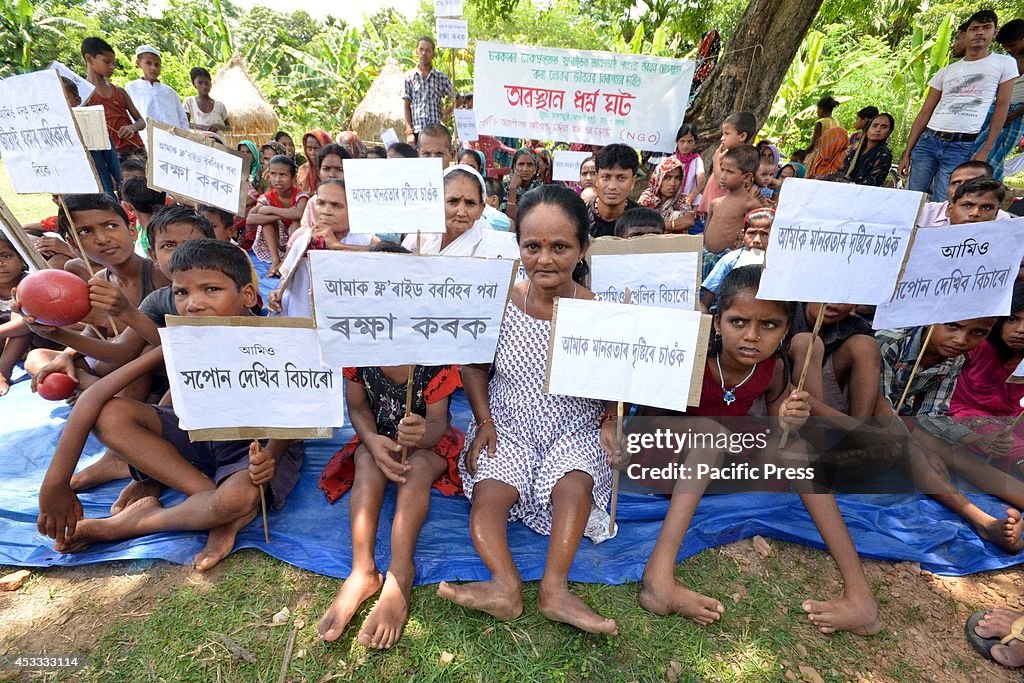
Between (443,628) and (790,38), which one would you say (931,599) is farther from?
(790,38)

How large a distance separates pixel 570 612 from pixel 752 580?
2.82 ft

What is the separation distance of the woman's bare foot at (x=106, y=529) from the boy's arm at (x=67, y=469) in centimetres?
4

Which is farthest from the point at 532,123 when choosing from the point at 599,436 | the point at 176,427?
the point at 176,427

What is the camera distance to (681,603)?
196 centimetres

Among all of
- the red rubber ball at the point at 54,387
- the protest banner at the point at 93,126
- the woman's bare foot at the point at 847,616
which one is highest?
the protest banner at the point at 93,126

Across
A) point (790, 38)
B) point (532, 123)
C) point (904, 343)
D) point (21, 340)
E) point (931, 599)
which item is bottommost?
point (931, 599)

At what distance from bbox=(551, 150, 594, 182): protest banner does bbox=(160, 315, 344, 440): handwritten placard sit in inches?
138

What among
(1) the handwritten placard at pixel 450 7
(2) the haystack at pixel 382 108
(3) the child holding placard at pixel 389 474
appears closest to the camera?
(3) the child holding placard at pixel 389 474

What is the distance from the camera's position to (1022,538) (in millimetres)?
2363

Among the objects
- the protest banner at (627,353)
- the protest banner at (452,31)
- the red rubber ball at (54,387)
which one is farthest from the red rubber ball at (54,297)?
the protest banner at (452,31)

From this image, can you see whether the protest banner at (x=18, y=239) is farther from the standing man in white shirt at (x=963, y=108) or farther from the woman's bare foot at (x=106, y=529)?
the standing man in white shirt at (x=963, y=108)

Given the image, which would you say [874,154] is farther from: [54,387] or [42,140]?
[54,387]

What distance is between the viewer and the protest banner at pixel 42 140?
2363 mm

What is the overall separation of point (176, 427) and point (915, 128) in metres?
6.52
